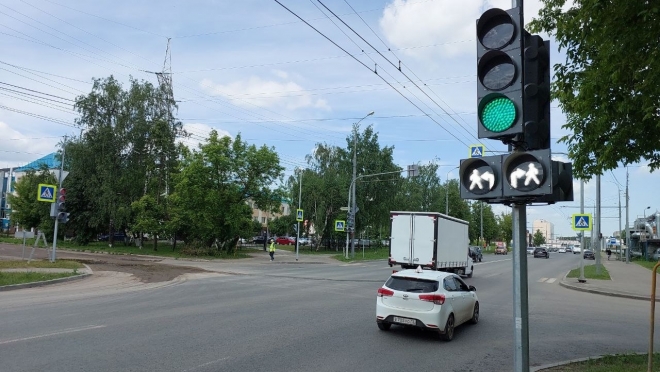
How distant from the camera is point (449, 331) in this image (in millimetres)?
9742

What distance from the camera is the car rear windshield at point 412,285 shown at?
9820mm

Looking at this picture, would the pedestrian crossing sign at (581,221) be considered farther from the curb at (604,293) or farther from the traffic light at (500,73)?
the traffic light at (500,73)

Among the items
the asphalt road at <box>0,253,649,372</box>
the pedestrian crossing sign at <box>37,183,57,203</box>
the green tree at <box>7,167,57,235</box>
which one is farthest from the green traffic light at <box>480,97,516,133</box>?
the green tree at <box>7,167,57,235</box>

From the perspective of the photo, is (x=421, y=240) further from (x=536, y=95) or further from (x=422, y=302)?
(x=536, y=95)

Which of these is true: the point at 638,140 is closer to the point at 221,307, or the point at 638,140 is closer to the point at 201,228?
the point at 221,307

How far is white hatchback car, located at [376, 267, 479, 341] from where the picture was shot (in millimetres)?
9531

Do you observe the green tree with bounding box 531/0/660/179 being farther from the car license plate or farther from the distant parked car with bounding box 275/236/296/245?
the distant parked car with bounding box 275/236/296/245

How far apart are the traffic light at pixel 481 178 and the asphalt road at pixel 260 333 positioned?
4.01 m

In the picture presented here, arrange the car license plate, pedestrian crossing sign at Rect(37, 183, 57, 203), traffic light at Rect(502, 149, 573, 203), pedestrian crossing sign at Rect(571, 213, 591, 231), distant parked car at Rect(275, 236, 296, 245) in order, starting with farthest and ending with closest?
distant parked car at Rect(275, 236, 296, 245) → pedestrian crossing sign at Rect(37, 183, 57, 203) → pedestrian crossing sign at Rect(571, 213, 591, 231) → the car license plate → traffic light at Rect(502, 149, 573, 203)

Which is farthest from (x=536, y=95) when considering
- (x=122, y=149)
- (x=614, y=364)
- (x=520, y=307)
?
(x=122, y=149)

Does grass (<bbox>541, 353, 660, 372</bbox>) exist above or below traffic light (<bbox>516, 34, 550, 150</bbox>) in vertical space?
below

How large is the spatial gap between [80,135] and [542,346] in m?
47.3

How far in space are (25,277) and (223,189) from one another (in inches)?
953

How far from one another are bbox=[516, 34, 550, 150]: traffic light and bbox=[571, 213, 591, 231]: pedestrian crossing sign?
2209 cm
